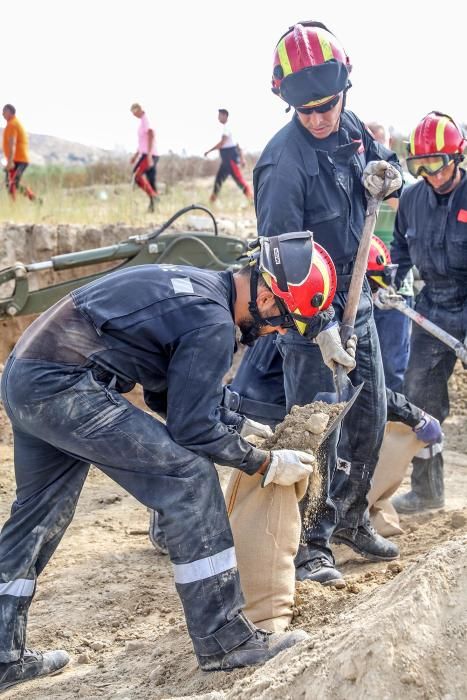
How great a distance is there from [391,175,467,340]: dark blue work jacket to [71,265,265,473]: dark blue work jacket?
2.82m

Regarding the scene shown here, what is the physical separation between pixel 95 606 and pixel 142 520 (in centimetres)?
162

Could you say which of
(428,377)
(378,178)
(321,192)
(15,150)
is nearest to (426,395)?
(428,377)

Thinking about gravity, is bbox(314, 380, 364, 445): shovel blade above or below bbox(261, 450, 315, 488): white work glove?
above

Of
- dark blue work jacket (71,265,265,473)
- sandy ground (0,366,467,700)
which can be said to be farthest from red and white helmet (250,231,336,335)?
sandy ground (0,366,467,700)

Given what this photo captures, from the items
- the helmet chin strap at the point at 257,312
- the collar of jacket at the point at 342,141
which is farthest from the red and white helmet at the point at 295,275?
the collar of jacket at the point at 342,141

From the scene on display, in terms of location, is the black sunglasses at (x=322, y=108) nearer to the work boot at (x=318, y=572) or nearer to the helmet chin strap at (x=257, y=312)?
the helmet chin strap at (x=257, y=312)

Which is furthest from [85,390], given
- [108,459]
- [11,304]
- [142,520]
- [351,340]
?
[11,304]

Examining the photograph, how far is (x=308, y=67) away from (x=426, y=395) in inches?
107

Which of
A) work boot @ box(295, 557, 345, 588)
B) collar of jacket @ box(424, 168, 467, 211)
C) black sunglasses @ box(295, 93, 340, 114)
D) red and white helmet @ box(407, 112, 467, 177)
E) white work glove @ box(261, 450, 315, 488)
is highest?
black sunglasses @ box(295, 93, 340, 114)

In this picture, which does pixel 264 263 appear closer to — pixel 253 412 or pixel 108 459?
pixel 108 459

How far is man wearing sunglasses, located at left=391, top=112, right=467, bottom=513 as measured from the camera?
643 cm

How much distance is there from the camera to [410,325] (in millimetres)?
7395

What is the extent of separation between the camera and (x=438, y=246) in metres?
6.50

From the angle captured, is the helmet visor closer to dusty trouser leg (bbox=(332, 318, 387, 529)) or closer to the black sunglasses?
the black sunglasses
